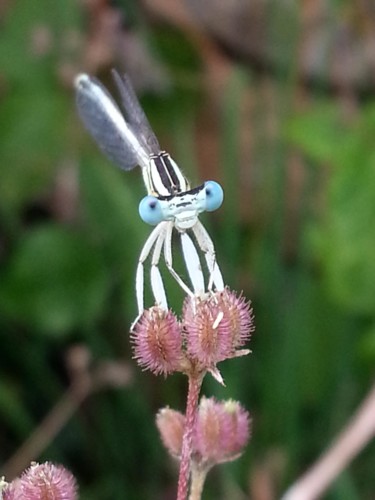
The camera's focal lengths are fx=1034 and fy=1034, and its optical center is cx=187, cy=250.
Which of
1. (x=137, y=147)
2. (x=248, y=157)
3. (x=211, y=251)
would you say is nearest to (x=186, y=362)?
(x=211, y=251)

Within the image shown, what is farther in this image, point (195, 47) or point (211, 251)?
point (195, 47)

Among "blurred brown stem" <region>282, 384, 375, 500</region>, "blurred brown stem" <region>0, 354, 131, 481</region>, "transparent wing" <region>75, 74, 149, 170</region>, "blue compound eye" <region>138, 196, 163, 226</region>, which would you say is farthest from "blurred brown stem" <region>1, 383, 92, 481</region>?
"blue compound eye" <region>138, 196, 163, 226</region>

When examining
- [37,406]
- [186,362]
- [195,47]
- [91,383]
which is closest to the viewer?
[186,362]

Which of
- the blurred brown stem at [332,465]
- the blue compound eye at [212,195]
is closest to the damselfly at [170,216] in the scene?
the blue compound eye at [212,195]

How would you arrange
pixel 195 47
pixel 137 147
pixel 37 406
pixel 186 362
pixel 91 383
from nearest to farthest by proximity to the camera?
1. pixel 186 362
2. pixel 137 147
3. pixel 91 383
4. pixel 37 406
5. pixel 195 47

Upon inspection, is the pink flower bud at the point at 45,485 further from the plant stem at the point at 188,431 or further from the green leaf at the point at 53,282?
the green leaf at the point at 53,282

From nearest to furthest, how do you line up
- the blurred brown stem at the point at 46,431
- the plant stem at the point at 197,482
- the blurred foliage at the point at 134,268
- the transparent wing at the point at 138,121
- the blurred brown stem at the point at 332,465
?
the plant stem at the point at 197,482
the transparent wing at the point at 138,121
the blurred brown stem at the point at 332,465
the blurred brown stem at the point at 46,431
the blurred foliage at the point at 134,268

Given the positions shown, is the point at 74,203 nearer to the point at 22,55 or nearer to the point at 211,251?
the point at 22,55
